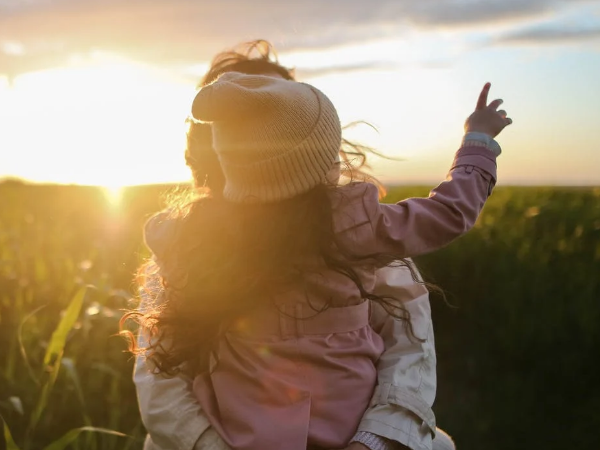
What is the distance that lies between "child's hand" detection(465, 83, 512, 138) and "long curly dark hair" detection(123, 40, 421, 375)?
1.11 feet

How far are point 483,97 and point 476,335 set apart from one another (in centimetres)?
238

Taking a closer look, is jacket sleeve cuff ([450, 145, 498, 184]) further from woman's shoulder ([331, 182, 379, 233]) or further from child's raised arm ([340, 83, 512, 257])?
woman's shoulder ([331, 182, 379, 233])

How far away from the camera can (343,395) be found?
186 cm

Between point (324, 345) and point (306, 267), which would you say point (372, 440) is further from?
point (306, 267)

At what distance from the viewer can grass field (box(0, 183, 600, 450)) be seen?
319 cm

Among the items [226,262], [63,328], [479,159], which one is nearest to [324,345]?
[226,262]

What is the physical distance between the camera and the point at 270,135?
177 centimetres

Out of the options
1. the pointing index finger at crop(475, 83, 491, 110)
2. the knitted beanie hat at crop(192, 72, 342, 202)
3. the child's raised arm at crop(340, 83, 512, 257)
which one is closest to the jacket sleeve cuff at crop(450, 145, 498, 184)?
the child's raised arm at crop(340, 83, 512, 257)

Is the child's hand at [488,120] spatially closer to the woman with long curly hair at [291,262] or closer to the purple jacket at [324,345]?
the woman with long curly hair at [291,262]

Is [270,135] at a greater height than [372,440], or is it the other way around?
[270,135]

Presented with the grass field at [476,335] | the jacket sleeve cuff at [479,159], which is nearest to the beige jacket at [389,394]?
the jacket sleeve cuff at [479,159]

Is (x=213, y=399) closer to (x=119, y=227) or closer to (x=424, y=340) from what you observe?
(x=424, y=340)

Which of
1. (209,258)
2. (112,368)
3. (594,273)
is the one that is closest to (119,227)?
(112,368)

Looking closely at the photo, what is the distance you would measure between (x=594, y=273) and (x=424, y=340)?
2046 mm
